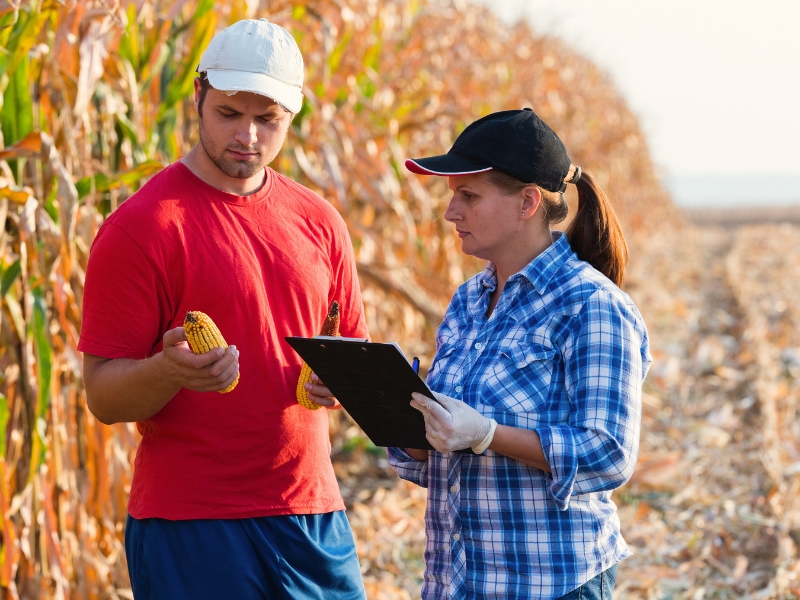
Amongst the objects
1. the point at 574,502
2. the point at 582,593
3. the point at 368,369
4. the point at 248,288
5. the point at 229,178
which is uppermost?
the point at 229,178

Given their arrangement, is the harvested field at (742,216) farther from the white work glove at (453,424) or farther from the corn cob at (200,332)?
the corn cob at (200,332)

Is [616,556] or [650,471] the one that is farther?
[650,471]

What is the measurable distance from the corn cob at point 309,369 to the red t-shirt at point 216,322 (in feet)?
0.06

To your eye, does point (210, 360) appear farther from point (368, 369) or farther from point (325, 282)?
point (325, 282)

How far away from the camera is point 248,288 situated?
1871 mm

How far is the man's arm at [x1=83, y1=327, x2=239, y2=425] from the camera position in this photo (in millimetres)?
1654

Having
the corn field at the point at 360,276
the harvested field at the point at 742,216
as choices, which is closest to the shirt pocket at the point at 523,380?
the corn field at the point at 360,276

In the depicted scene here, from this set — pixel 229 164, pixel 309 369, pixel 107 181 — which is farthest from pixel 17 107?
Result: pixel 309 369

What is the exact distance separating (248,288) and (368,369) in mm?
291

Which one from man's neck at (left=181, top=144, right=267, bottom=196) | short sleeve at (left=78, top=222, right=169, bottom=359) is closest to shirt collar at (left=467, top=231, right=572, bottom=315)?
man's neck at (left=181, top=144, right=267, bottom=196)

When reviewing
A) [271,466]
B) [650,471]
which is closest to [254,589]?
[271,466]

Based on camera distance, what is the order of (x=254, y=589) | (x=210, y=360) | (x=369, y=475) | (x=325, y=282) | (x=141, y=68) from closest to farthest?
(x=210, y=360)
(x=254, y=589)
(x=325, y=282)
(x=141, y=68)
(x=369, y=475)

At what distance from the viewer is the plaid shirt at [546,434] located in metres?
1.74

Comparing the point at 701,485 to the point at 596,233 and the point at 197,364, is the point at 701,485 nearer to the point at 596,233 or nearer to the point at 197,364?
the point at 596,233
